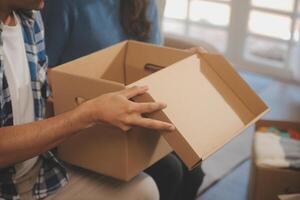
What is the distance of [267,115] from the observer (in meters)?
2.66

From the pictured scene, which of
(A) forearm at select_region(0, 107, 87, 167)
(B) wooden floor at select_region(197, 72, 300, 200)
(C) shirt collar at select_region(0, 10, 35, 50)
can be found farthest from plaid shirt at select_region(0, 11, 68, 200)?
(B) wooden floor at select_region(197, 72, 300, 200)

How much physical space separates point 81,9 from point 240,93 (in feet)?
2.00

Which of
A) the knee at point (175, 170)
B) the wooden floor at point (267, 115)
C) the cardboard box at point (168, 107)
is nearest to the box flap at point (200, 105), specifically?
the cardboard box at point (168, 107)

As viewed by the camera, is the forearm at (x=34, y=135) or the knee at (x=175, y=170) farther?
the knee at (x=175, y=170)

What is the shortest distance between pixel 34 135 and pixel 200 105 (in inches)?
18.1

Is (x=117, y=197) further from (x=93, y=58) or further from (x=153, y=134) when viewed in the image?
(x=93, y=58)

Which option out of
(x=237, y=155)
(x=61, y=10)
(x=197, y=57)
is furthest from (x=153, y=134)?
(x=237, y=155)

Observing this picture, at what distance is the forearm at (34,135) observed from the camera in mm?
1052

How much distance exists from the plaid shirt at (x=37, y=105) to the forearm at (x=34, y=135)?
0.36ft

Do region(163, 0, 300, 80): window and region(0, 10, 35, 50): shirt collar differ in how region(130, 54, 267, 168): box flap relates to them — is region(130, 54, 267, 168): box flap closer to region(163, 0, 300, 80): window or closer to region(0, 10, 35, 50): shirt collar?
region(0, 10, 35, 50): shirt collar

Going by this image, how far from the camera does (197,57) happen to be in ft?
4.58

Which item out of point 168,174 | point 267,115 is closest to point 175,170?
point 168,174

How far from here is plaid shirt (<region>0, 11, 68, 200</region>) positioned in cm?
119

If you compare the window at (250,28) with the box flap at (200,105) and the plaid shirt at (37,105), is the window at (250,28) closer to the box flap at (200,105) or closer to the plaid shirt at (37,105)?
the box flap at (200,105)
